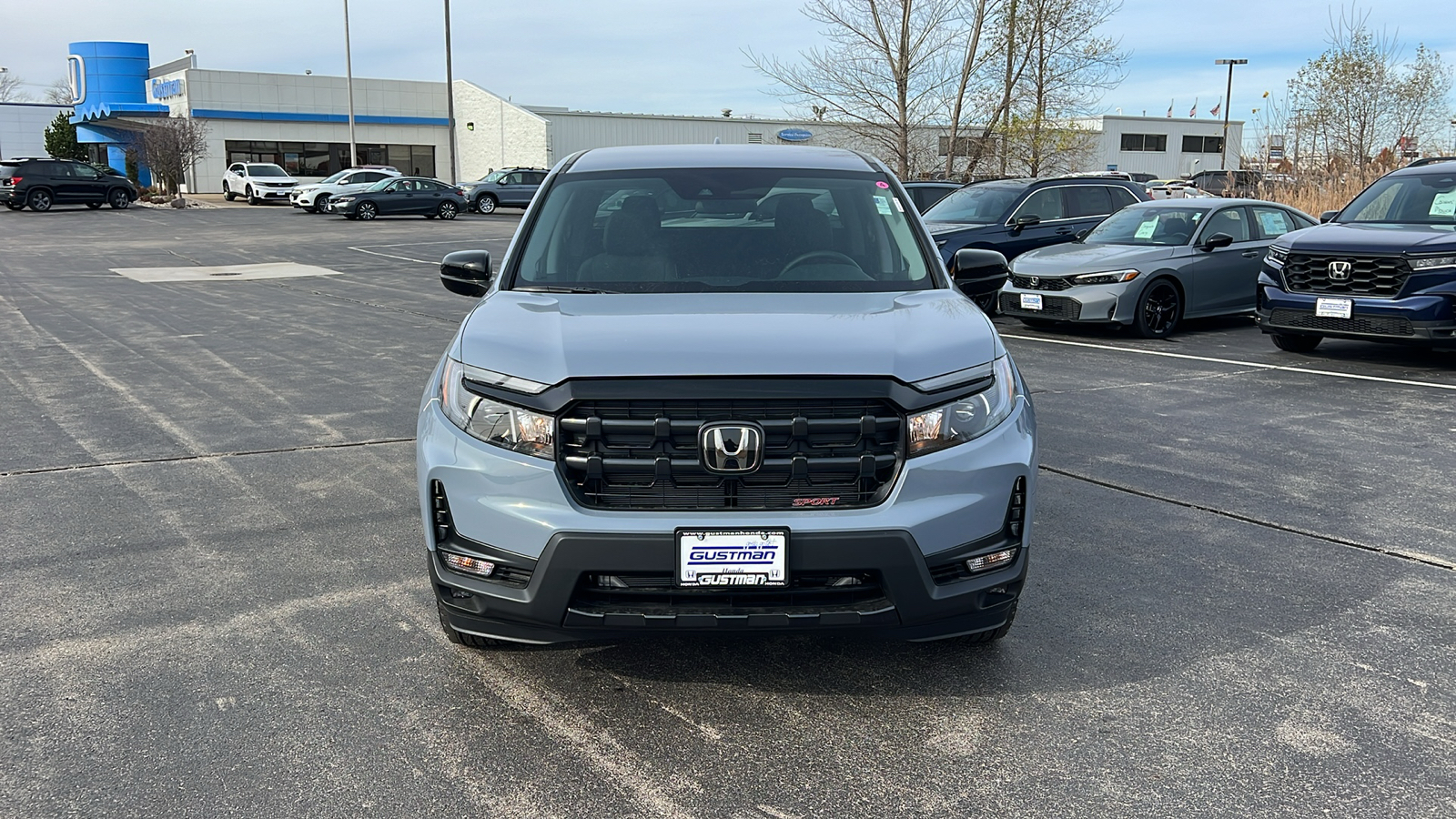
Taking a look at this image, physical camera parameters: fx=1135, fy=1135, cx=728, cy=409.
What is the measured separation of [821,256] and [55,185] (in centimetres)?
4304

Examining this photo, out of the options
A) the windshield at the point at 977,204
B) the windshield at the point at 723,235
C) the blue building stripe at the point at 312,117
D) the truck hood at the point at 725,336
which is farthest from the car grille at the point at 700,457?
the blue building stripe at the point at 312,117

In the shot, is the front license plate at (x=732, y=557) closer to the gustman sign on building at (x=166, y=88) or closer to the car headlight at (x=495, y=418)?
the car headlight at (x=495, y=418)

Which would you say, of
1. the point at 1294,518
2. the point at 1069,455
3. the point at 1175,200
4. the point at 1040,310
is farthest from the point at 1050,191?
the point at 1294,518

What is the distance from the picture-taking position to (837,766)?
320cm

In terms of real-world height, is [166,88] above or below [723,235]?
above

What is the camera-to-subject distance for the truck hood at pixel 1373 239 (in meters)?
9.83

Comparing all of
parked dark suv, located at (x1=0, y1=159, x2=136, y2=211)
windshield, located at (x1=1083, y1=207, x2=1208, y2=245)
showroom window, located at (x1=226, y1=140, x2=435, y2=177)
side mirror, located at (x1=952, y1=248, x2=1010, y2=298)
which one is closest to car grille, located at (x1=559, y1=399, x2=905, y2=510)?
side mirror, located at (x1=952, y1=248, x2=1010, y2=298)

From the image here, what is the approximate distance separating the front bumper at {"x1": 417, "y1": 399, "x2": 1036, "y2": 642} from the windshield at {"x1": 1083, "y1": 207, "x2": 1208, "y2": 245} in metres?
10.4

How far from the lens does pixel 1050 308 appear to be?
12.4 metres

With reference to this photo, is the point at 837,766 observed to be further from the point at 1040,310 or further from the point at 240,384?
the point at 1040,310

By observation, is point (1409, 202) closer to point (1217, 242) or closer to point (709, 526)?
point (1217, 242)

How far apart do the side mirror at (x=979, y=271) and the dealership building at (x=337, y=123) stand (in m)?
47.7

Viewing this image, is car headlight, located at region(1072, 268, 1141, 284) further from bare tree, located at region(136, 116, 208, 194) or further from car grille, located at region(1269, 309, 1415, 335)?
bare tree, located at region(136, 116, 208, 194)

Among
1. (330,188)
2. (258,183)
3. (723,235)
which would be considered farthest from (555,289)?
(258,183)
